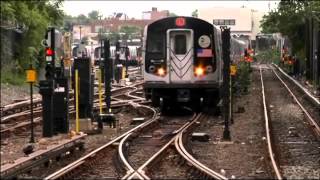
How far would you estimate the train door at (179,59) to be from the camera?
21.5m

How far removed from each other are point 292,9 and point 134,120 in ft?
99.0

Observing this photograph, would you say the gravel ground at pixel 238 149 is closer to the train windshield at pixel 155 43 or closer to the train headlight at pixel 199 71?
the train headlight at pixel 199 71

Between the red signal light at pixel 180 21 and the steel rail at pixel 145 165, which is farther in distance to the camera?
the red signal light at pixel 180 21

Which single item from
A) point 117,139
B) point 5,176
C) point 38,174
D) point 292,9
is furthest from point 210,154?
point 292,9

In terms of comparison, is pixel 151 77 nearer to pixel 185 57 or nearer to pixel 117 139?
pixel 185 57

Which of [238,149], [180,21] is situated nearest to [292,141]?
[238,149]

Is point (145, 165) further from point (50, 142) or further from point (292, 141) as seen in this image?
point (292, 141)

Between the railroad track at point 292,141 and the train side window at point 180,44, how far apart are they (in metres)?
3.43

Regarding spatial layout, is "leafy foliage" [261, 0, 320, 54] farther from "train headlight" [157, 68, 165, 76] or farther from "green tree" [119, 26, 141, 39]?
"green tree" [119, 26, 141, 39]

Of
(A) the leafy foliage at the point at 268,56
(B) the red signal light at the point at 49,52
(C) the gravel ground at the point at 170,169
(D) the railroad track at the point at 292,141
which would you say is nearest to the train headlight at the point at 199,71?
(D) the railroad track at the point at 292,141

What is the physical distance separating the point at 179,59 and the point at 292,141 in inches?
272

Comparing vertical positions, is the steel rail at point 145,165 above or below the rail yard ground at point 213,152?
above

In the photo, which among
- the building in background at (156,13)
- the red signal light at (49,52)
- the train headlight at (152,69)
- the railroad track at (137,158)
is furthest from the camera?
the building in background at (156,13)

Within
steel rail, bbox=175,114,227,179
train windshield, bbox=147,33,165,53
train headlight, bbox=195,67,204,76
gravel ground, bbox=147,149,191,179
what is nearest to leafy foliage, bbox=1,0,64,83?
train windshield, bbox=147,33,165,53
